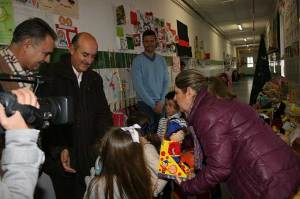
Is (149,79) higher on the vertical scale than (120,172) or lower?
higher

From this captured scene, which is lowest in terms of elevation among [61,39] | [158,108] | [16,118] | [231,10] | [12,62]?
[158,108]

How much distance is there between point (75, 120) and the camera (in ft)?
7.60

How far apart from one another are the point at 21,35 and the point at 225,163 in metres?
1.23

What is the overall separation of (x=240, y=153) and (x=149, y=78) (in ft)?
7.73

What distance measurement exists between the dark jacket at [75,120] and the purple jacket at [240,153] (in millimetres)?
914

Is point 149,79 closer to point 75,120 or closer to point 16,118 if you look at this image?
point 75,120

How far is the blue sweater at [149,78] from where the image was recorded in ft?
12.7

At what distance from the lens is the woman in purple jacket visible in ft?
5.32

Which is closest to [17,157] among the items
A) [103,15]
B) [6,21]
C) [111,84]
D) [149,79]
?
[6,21]

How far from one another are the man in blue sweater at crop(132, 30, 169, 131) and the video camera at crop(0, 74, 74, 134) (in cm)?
268

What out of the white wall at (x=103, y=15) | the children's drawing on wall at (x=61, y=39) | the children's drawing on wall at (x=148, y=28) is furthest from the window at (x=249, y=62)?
the children's drawing on wall at (x=61, y=39)

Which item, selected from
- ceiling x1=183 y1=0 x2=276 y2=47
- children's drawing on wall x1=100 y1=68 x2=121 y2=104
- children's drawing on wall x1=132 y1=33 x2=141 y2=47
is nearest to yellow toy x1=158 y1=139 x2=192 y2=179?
children's drawing on wall x1=100 y1=68 x2=121 y2=104

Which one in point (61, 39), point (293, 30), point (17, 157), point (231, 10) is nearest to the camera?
point (17, 157)

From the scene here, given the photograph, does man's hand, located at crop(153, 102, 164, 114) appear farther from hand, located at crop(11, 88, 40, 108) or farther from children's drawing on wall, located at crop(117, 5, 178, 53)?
hand, located at crop(11, 88, 40, 108)
